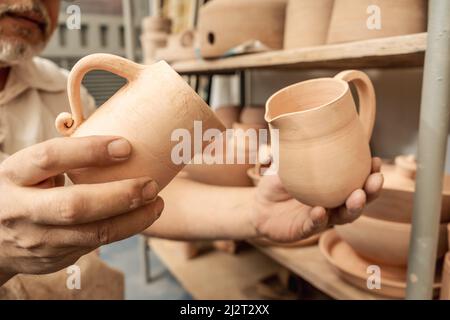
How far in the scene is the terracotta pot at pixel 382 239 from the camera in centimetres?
71

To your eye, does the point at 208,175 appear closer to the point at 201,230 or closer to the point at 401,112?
the point at 201,230

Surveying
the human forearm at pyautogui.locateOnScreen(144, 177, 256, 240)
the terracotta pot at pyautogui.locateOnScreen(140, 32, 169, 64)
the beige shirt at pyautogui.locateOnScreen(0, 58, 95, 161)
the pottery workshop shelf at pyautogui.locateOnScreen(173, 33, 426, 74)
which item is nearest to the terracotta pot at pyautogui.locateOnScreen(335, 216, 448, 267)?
the human forearm at pyautogui.locateOnScreen(144, 177, 256, 240)

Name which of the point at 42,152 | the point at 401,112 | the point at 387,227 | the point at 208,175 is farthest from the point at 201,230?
the point at 401,112

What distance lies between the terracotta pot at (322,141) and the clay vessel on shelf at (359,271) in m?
0.31

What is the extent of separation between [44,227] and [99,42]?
7.52 ft

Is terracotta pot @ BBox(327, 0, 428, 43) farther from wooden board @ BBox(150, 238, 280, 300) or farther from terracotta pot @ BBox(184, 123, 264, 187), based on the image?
wooden board @ BBox(150, 238, 280, 300)

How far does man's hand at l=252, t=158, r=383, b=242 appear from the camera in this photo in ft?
1.82

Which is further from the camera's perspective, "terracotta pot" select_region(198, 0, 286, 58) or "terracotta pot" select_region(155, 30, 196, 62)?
"terracotta pot" select_region(155, 30, 196, 62)

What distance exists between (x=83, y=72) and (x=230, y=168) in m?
0.66

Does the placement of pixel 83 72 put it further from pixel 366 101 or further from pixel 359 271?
pixel 359 271

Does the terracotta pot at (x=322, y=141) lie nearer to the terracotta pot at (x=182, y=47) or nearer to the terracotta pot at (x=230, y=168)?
the terracotta pot at (x=230, y=168)

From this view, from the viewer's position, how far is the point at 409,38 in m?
0.57

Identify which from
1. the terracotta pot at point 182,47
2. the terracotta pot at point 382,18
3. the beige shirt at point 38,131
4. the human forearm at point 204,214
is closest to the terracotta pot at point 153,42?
the terracotta pot at point 182,47

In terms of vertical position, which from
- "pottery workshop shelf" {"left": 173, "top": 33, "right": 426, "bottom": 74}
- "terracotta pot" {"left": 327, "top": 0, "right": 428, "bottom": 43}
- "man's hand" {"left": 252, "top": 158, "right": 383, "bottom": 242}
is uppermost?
"terracotta pot" {"left": 327, "top": 0, "right": 428, "bottom": 43}
